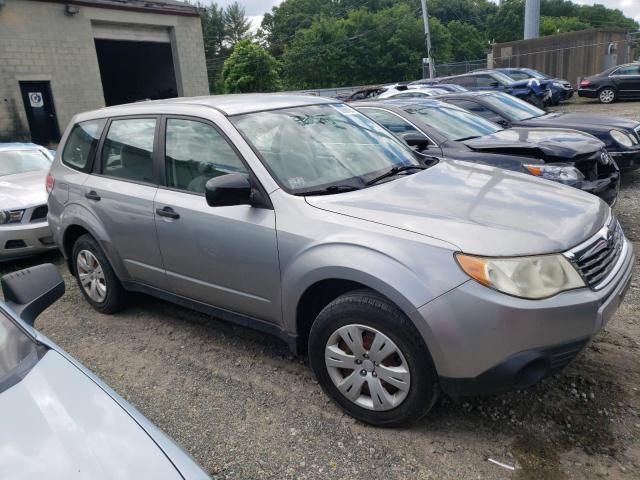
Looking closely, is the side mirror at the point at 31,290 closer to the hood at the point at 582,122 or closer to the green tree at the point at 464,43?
the hood at the point at 582,122

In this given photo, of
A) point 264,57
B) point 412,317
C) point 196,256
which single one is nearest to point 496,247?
point 412,317

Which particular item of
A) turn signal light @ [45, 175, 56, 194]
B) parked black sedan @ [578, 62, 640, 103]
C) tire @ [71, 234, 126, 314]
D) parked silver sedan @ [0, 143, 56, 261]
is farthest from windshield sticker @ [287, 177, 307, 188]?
parked black sedan @ [578, 62, 640, 103]

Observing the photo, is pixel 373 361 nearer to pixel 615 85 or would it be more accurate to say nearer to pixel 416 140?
pixel 416 140

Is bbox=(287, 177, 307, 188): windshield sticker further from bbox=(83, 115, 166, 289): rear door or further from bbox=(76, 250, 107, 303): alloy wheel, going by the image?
bbox=(76, 250, 107, 303): alloy wheel

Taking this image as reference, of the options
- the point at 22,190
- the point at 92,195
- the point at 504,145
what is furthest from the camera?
the point at 22,190

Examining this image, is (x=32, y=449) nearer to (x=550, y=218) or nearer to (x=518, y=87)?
(x=550, y=218)

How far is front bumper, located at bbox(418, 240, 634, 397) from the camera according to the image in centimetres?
237

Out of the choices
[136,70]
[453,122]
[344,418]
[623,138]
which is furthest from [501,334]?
[136,70]

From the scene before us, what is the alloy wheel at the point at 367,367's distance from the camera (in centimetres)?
266

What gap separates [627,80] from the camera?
19.9m

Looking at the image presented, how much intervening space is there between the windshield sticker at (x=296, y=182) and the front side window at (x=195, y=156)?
0.33 metres

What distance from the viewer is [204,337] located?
13.4 ft

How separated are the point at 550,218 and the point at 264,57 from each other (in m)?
42.1

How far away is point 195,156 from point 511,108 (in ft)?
20.4
